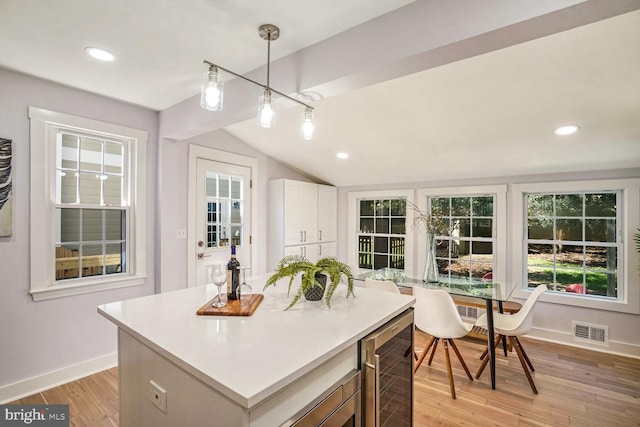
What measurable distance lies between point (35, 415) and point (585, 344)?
16.0 ft

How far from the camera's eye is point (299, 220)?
4.39 metres

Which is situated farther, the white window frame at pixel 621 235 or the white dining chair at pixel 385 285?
the white window frame at pixel 621 235

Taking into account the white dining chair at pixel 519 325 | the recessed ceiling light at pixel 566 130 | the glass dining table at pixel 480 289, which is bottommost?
the white dining chair at pixel 519 325

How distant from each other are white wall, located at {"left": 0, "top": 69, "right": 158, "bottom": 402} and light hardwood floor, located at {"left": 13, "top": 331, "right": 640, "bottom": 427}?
0.61 ft

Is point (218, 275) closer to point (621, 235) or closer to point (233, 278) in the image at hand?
point (233, 278)

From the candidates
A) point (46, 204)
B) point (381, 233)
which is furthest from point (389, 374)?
point (381, 233)

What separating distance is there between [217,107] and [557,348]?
13.1 feet

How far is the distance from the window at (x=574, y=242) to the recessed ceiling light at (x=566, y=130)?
118 centimetres

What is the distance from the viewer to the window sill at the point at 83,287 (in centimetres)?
246

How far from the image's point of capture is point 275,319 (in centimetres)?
139

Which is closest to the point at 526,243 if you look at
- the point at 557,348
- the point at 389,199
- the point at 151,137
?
the point at 557,348

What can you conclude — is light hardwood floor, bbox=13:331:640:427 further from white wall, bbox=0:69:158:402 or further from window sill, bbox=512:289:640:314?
window sill, bbox=512:289:640:314

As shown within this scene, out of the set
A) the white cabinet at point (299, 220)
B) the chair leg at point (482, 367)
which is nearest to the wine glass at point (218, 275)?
the chair leg at point (482, 367)

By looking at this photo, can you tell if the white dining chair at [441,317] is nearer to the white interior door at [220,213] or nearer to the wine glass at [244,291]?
the wine glass at [244,291]
